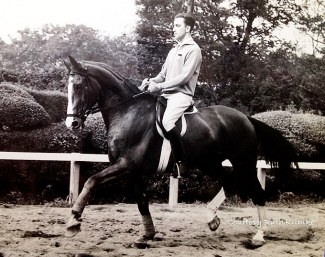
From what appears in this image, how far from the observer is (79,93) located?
12.5 ft

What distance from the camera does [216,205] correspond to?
443 cm

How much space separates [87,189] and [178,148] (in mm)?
1073

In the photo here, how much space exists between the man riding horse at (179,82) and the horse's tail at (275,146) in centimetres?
109

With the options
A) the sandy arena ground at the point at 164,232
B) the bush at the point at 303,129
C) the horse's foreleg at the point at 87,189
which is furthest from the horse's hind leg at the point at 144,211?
the bush at the point at 303,129

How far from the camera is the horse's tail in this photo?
184 inches

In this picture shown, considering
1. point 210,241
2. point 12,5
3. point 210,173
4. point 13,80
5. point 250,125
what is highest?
point 12,5

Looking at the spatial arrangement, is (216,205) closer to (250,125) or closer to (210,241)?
(210,241)

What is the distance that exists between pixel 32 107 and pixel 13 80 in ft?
1.38

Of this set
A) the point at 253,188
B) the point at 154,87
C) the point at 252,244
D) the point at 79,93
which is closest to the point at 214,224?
the point at 252,244

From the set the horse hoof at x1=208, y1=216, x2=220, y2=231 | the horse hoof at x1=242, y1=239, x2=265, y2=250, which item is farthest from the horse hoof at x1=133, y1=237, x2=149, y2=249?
the horse hoof at x1=242, y1=239, x2=265, y2=250

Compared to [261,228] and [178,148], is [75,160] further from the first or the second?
[261,228]

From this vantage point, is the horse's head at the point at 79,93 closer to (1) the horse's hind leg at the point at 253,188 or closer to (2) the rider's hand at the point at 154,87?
(2) the rider's hand at the point at 154,87

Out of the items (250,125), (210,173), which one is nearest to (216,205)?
(210,173)

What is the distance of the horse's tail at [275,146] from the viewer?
467cm
